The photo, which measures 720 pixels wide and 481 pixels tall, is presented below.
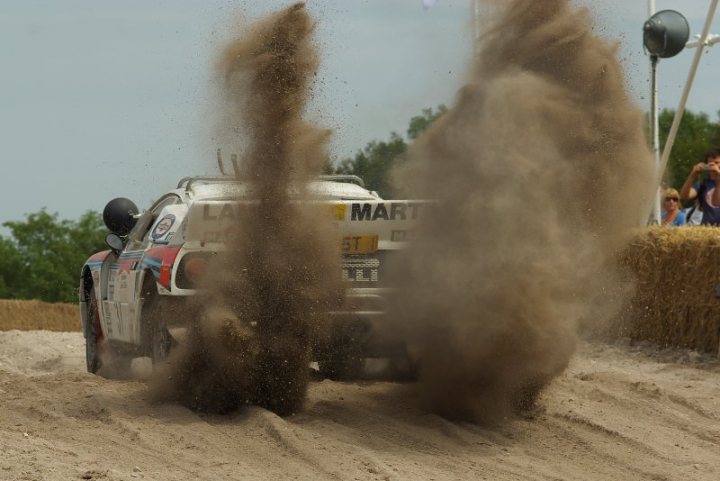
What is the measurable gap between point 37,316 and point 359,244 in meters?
13.9

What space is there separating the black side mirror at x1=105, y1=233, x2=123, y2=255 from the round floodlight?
7.23 meters

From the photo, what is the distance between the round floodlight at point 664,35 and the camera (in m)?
14.5

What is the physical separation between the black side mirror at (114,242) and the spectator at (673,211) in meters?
7.10

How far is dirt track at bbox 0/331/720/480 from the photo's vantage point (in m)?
6.82

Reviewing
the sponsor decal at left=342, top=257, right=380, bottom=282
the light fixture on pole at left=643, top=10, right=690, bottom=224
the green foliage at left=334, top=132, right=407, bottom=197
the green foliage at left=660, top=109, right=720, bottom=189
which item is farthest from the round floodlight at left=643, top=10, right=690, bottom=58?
the green foliage at left=660, top=109, right=720, bottom=189

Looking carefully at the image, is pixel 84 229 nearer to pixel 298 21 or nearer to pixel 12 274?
pixel 12 274

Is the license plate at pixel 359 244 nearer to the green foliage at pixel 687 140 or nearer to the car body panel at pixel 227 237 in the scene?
the car body panel at pixel 227 237

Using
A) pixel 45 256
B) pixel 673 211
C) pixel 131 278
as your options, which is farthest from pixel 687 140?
pixel 131 278

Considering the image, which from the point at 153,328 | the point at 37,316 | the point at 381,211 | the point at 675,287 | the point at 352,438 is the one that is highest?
the point at 381,211

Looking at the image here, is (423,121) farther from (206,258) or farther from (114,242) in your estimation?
(114,242)

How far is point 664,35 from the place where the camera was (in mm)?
14539

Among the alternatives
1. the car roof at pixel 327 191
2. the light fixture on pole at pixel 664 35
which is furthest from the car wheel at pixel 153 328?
the light fixture on pole at pixel 664 35

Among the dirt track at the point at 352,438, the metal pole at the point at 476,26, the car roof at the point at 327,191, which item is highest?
the metal pole at the point at 476,26

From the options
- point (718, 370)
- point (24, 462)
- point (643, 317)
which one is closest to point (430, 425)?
point (24, 462)
